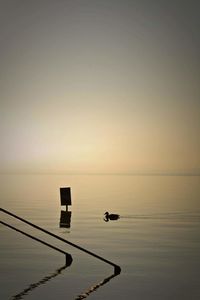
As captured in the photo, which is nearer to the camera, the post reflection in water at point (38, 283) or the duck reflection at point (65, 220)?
the post reflection in water at point (38, 283)

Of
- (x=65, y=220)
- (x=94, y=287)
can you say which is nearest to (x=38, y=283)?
(x=94, y=287)

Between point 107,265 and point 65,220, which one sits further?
point 65,220

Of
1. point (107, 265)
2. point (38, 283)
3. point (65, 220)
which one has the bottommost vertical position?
point (38, 283)

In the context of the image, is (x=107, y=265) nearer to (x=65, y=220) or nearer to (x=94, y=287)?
(x=94, y=287)

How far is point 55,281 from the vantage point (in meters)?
28.1

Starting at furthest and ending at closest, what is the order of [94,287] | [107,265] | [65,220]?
[65,220] → [107,265] → [94,287]

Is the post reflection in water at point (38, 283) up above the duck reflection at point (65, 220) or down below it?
below

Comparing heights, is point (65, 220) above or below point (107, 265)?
above

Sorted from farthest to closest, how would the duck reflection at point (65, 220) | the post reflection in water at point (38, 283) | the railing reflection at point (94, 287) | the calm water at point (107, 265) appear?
the duck reflection at point (65, 220) < the calm water at point (107, 265) < the railing reflection at point (94, 287) < the post reflection in water at point (38, 283)

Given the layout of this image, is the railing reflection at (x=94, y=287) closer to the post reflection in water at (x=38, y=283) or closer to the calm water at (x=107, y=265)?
the calm water at (x=107, y=265)

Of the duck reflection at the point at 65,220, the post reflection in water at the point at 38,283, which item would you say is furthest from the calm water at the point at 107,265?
the duck reflection at the point at 65,220

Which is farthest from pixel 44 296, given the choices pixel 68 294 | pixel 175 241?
pixel 175 241

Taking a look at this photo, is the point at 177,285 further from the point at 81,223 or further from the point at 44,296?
the point at 81,223

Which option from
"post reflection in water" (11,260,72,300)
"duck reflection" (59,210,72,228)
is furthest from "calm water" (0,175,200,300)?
"duck reflection" (59,210,72,228)
